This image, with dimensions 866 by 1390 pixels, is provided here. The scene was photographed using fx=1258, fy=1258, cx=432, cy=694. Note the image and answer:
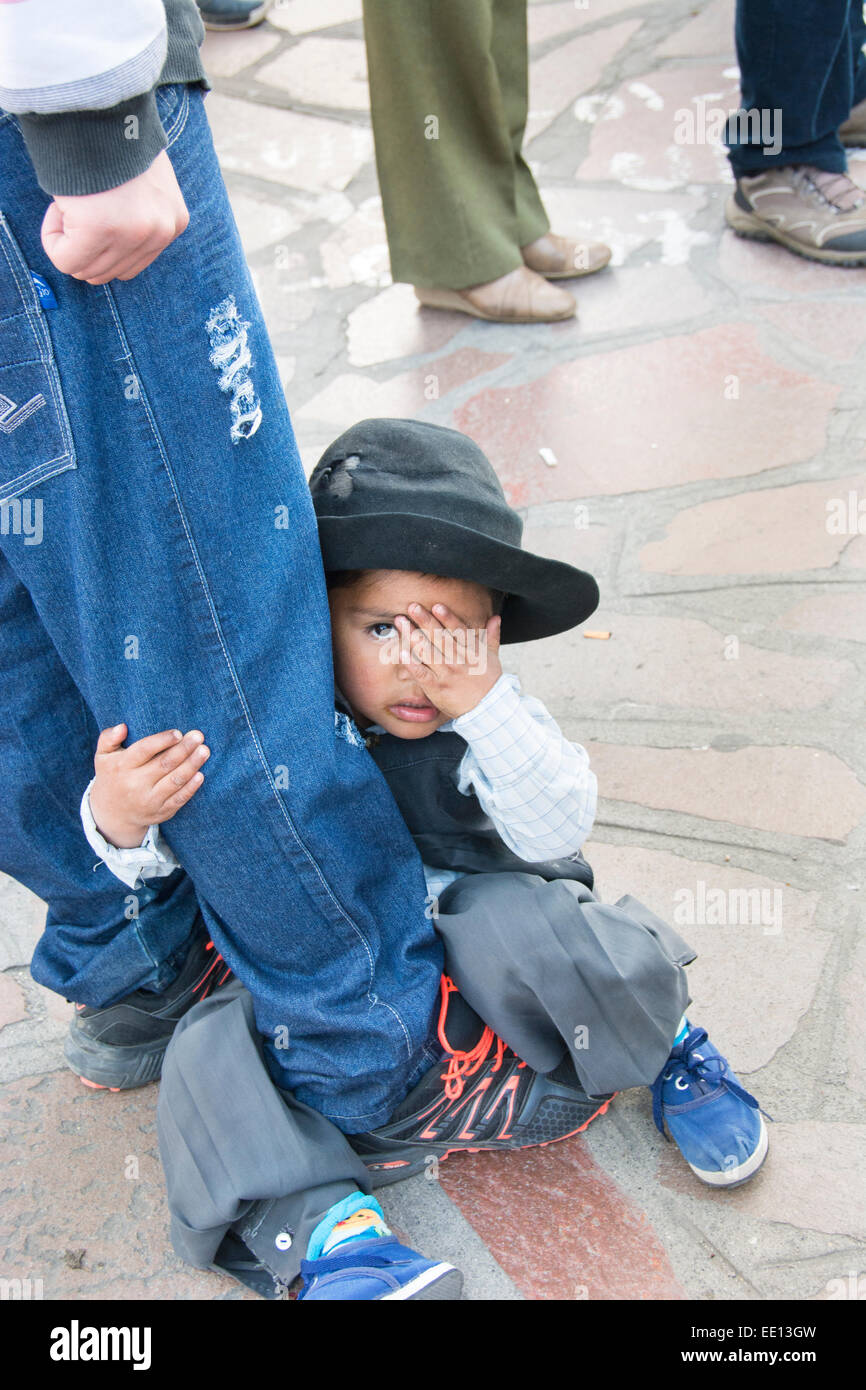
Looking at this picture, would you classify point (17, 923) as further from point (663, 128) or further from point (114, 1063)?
point (663, 128)

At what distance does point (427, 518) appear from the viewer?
4.37ft

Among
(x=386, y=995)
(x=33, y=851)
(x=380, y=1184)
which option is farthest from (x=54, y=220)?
(x=380, y=1184)

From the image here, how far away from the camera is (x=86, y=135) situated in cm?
Answer: 94

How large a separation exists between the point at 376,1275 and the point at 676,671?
1193 millimetres

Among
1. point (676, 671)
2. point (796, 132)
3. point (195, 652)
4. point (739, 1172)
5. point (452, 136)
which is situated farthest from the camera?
point (796, 132)

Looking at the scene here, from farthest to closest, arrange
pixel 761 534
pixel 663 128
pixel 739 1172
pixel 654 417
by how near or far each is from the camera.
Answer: pixel 663 128 → pixel 654 417 → pixel 761 534 → pixel 739 1172

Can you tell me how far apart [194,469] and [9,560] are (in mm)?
210

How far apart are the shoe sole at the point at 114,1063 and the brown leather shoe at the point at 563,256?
7.38 ft

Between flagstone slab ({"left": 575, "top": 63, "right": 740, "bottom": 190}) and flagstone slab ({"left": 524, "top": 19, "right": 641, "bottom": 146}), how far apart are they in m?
0.10

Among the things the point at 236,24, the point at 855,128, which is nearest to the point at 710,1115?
the point at 855,128

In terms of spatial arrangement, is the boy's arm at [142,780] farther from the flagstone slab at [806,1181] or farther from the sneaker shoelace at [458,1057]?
the flagstone slab at [806,1181]

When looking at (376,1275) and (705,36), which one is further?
(705,36)

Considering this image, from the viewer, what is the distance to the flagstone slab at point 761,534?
2.34 m

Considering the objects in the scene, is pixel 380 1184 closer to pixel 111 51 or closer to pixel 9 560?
pixel 9 560
